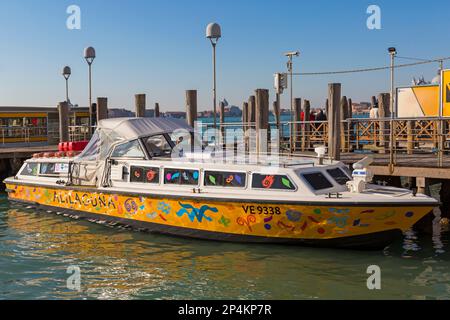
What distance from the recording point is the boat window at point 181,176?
42.0 ft

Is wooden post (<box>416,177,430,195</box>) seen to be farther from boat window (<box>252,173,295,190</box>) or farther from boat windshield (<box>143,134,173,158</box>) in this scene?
boat windshield (<box>143,134,173,158</box>)

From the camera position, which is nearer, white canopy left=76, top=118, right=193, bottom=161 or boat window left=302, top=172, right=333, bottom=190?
boat window left=302, top=172, right=333, bottom=190

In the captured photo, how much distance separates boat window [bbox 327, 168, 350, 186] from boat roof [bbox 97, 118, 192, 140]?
504cm

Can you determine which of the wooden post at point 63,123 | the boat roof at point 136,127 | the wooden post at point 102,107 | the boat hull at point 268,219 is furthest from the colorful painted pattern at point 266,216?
the wooden post at point 63,123

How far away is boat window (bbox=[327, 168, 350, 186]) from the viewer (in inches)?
490

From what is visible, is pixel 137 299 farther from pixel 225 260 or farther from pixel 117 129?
pixel 117 129

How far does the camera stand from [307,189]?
37.6 ft

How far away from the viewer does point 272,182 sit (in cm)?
1187

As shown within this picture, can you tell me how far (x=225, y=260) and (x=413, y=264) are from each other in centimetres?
405

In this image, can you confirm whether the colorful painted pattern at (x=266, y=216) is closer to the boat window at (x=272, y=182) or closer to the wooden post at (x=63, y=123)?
the boat window at (x=272, y=182)

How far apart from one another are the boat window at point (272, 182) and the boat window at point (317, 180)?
1.46 feet
